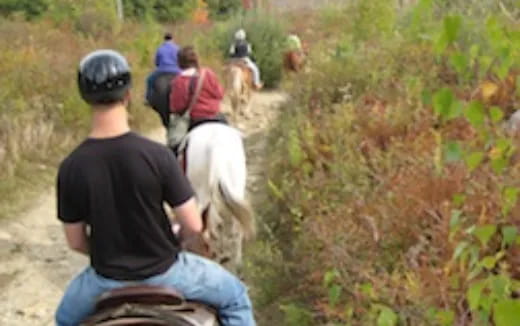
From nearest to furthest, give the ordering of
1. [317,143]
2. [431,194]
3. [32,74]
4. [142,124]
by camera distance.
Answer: [431,194]
[317,143]
[32,74]
[142,124]

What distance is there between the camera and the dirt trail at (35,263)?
721cm

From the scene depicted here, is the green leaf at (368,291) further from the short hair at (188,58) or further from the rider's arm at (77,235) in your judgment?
the short hair at (188,58)

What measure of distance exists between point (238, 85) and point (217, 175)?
934 cm

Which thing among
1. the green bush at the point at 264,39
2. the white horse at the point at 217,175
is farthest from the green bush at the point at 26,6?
the white horse at the point at 217,175

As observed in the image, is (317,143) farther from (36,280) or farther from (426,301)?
(426,301)

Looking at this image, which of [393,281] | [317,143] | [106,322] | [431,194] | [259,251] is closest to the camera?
[106,322]

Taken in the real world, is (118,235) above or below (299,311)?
above

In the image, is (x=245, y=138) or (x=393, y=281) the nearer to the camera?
(x=393, y=281)

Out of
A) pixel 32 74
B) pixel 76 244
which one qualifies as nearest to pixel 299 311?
pixel 76 244

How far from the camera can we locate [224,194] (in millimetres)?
6129

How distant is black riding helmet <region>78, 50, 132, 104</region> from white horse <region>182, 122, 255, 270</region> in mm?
2485

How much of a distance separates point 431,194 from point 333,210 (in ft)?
3.54

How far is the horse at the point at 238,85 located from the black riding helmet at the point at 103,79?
459 inches

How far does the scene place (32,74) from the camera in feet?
40.7
